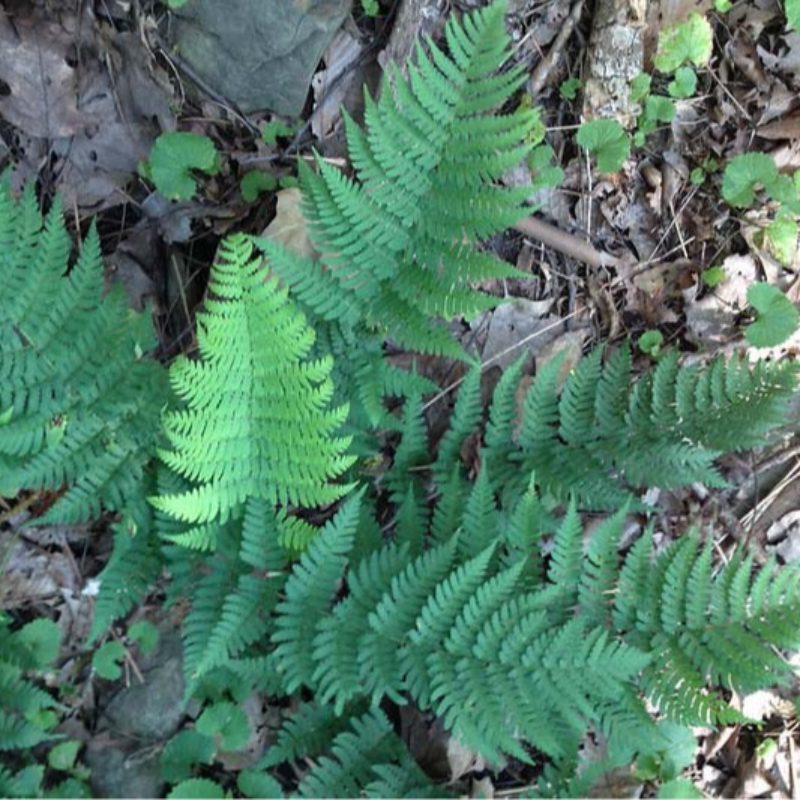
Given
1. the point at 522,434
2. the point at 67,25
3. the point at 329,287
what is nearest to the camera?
the point at 329,287

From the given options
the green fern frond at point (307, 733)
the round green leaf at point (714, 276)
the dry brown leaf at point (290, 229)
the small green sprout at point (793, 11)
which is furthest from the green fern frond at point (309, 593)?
the small green sprout at point (793, 11)

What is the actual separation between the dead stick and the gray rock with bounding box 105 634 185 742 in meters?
2.37

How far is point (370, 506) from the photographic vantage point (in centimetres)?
303

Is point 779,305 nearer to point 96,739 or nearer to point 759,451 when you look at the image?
point 759,451

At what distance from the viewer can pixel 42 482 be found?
8.79 feet

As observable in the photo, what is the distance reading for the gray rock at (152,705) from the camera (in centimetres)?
317

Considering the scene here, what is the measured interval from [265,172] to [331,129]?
1.22 feet

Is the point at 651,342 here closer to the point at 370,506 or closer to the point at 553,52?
the point at 553,52

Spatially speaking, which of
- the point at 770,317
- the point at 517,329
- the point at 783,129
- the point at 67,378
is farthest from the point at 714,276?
the point at 67,378

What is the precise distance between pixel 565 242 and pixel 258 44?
5.19 ft

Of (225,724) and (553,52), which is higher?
(553,52)

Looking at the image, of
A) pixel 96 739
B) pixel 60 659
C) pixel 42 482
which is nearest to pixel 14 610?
pixel 60 659

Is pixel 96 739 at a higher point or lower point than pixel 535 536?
lower

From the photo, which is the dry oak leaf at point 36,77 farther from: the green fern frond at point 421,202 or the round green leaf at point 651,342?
the round green leaf at point 651,342
